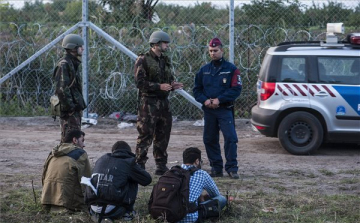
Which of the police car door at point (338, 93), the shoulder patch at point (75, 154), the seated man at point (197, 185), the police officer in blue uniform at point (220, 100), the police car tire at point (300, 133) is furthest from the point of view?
the police car tire at point (300, 133)

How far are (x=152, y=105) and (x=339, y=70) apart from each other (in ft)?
11.1

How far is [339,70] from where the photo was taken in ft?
34.1

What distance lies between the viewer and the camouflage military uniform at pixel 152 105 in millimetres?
8734

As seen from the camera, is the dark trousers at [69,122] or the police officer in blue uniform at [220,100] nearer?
the dark trousers at [69,122]

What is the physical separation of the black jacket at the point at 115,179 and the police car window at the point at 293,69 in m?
4.36

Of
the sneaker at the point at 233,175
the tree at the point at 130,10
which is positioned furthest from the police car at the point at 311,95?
the tree at the point at 130,10

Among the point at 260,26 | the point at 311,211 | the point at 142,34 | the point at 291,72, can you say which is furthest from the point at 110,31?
the point at 311,211

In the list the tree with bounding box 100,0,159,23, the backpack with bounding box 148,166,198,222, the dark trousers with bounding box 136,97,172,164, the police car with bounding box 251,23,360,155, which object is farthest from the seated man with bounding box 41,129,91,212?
the tree with bounding box 100,0,159,23

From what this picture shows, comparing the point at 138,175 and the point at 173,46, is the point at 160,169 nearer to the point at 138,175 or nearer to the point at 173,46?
the point at 138,175

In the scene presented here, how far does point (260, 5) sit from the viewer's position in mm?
14156

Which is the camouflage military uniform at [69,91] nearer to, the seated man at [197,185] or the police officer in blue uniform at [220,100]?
the police officer in blue uniform at [220,100]

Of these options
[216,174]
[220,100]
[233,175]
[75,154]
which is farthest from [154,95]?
[75,154]

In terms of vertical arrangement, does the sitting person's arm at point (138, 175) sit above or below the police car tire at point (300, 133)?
above

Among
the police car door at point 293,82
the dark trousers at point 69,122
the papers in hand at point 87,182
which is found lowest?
the papers in hand at point 87,182
